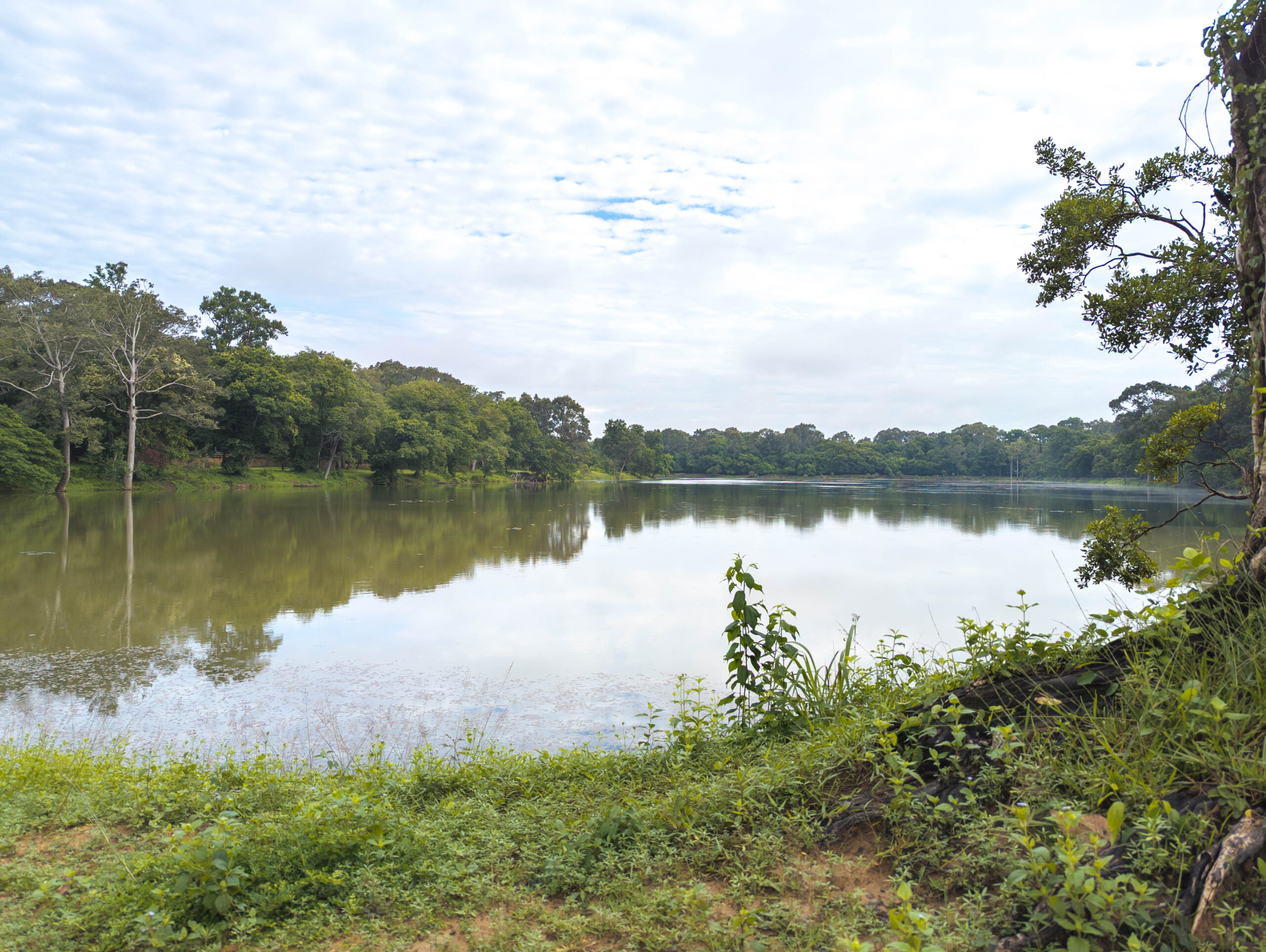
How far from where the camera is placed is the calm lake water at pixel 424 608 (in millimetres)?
6363

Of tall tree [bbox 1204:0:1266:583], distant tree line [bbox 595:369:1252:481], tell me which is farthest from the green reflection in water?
distant tree line [bbox 595:369:1252:481]

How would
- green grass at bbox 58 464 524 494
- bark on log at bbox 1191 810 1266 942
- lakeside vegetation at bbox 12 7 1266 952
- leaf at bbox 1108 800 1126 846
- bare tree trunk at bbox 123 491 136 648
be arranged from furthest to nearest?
green grass at bbox 58 464 524 494, bare tree trunk at bbox 123 491 136 648, lakeside vegetation at bbox 12 7 1266 952, leaf at bbox 1108 800 1126 846, bark on log at bbox 1191 810 1266 942

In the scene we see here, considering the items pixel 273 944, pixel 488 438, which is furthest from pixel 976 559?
pixel 488 438

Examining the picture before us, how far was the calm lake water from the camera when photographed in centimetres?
636

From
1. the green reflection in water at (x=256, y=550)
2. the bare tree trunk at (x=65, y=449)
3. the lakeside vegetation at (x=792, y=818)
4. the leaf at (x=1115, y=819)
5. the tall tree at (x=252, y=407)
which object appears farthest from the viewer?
the tall tree at (x=252, y=407)

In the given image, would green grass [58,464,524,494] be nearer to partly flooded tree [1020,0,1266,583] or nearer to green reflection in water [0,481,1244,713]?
green reflection in water [0,481,1244,713]

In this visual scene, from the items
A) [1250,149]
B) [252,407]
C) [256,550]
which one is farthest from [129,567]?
[252,407]

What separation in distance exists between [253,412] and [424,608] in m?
40.7

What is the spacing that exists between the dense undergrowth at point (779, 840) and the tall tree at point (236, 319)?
62508mm

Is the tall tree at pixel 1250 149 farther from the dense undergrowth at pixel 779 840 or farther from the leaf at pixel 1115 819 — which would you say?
the leaf at pixel 1115 819

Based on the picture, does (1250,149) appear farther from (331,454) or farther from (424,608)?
(331,454)

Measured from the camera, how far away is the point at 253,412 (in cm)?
4525

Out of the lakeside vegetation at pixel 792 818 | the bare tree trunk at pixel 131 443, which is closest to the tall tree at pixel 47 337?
the bare tree trunk at pixel 131 443

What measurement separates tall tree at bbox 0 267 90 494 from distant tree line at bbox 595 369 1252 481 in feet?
197
